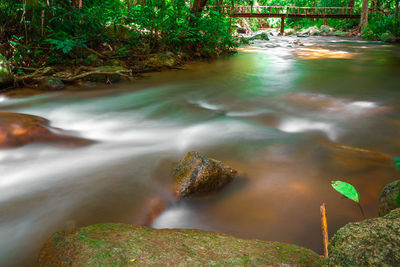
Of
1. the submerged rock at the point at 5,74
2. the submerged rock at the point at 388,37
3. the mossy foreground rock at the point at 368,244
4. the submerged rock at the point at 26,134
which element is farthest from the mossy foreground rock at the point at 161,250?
the submerged rock at the point at 388,37

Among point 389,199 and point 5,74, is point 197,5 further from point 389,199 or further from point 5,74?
point 389,199

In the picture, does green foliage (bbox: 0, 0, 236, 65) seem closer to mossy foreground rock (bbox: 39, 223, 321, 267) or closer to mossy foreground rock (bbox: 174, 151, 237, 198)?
mossy foreground rock (bbox: 174, 151, 237, 198)

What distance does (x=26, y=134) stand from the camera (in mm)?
3025

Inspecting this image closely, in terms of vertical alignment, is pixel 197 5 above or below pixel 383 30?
below

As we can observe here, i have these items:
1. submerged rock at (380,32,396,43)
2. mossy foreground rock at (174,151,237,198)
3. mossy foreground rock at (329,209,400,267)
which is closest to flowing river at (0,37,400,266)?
mossy foreground rock at (174,151,237,198)

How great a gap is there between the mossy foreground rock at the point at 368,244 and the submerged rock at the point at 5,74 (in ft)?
18.4

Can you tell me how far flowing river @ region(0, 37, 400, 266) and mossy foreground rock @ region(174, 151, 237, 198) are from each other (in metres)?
0.07

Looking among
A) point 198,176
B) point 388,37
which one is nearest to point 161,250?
point 198,176

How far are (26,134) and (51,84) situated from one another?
2646 millimetres

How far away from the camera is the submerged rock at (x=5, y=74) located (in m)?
4.83

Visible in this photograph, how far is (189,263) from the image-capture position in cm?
109

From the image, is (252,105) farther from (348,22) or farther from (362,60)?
(348,22)

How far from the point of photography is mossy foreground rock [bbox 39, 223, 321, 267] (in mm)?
1106

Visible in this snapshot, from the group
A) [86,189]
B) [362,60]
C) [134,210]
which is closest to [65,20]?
[86,189]
